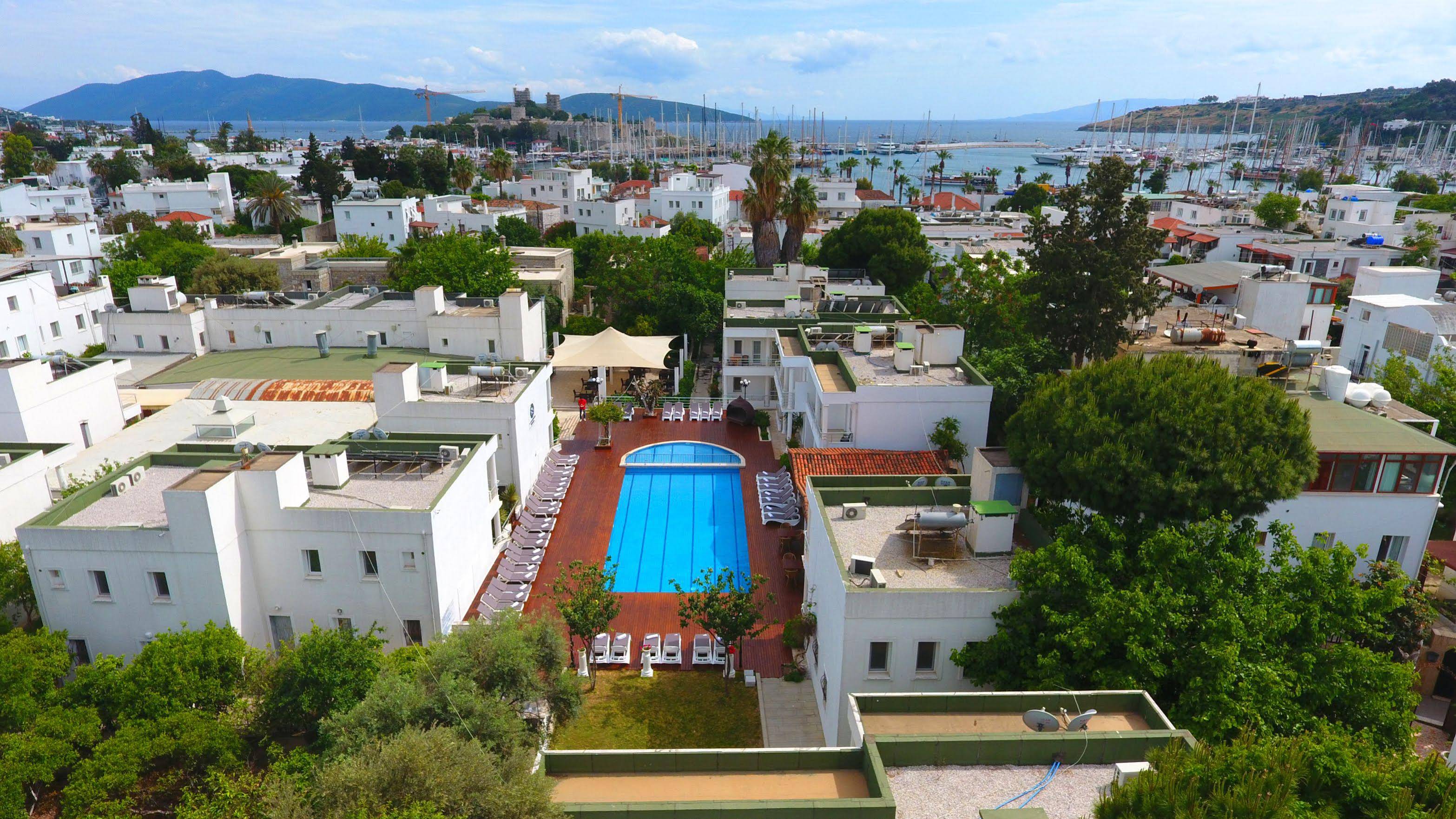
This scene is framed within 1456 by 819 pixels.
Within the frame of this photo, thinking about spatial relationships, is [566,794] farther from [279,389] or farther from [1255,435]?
[279,389]

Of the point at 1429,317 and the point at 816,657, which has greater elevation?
the point at 1429,317

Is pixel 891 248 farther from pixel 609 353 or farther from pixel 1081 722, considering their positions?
Answer: pixel 1081 722

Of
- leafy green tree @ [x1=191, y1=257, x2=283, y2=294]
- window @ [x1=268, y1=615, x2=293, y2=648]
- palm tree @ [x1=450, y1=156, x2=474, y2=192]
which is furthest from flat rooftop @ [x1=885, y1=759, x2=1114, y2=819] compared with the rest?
palm tree @ [x1=450, y1=156, x2=474, y2=192]

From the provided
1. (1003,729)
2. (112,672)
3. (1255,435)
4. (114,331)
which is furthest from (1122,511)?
(114,331)

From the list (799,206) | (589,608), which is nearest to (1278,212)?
(799,206)

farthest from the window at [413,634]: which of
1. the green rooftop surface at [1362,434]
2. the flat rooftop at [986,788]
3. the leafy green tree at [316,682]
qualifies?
the green rooftop surface at [1362,434]

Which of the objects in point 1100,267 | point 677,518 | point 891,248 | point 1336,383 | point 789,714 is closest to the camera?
point 789,714

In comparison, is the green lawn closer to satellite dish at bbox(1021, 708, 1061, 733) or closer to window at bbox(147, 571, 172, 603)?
satellite dish at bbox(1021, 708, 1061, 733)
